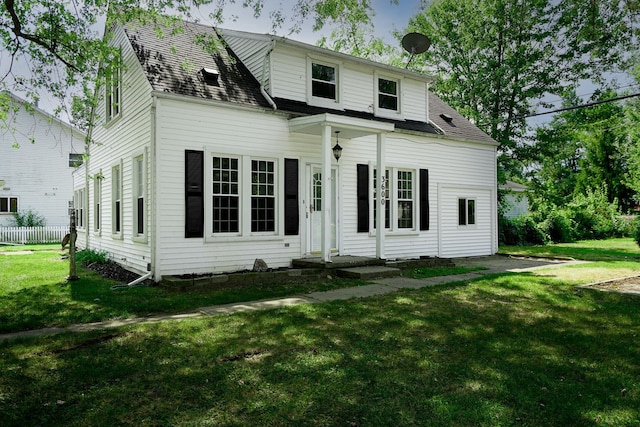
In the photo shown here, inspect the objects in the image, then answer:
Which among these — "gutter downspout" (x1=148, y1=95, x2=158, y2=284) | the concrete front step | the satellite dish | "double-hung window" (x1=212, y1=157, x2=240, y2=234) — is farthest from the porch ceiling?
the satellite dish

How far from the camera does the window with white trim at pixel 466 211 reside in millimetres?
14672

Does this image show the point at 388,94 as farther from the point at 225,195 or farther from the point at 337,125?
the point at 225,195

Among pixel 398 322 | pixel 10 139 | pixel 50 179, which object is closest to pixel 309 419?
pixel 398 322

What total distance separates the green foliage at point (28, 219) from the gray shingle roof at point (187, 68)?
17198 millimetres

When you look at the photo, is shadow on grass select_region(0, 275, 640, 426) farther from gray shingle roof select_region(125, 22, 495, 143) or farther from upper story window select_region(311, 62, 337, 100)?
upper story window select_region(311, 62, 337, 100)

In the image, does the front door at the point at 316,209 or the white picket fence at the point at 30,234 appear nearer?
the front door at the point at 316,209

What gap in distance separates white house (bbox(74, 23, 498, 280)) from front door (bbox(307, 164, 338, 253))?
0.12 feet

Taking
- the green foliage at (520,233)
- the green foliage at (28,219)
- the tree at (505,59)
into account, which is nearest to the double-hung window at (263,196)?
the tree at (505,59)

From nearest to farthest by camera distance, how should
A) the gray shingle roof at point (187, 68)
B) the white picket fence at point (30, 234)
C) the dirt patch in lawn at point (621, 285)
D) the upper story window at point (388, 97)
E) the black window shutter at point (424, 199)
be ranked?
the dirt patch in lawn at point (621, 285) < the gray shingle roof at point (187, 68) < the upper story window at point (388, 97) < the black window shutter at point (424, 199) < the white picket fence at point (30, 234)

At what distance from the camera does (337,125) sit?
10258mm

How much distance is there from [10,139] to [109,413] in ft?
90.5

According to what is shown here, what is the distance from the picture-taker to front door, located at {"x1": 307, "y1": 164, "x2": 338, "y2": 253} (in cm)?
1130

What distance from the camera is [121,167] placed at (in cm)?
1165

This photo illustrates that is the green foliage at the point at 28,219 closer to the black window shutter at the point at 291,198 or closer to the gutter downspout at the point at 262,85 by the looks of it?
the gutter downspout at the point at 262,85
